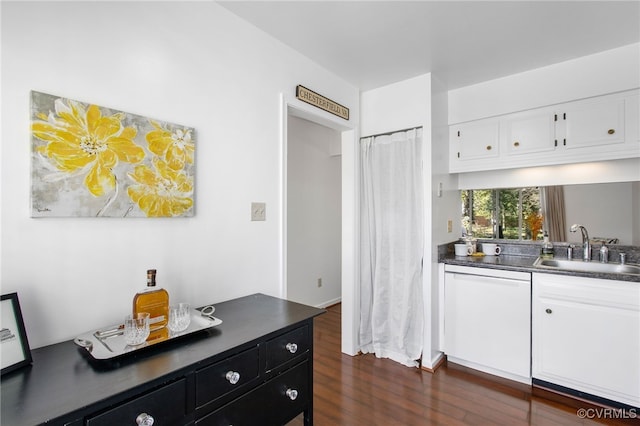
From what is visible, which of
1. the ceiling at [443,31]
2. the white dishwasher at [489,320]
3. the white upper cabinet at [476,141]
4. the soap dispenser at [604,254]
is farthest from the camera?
the white upper cabinet at [476,141]

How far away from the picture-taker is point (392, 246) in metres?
2.86

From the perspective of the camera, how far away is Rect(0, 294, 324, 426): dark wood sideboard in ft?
2.88

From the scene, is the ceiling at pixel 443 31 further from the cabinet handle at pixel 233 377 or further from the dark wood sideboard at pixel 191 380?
the cabinet handle at pixel 233 377

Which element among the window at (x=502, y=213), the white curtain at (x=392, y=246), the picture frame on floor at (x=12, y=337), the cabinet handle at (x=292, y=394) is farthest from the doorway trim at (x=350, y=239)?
the picture frame on floor at (x=12, y=337)

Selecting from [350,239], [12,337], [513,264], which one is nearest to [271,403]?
[12,337]

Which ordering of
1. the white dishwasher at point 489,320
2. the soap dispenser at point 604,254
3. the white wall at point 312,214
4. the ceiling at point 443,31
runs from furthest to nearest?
1. the white wall at point 312,214
2. the soap dispenser at point 604,254
3. the white dishwasher at point 489,320
4. the ceiling at point 443,31

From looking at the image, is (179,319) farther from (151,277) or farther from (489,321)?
(489,321)

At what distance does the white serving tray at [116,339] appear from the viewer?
1097 millimetres

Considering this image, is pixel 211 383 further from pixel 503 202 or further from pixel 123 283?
pixel 503 202

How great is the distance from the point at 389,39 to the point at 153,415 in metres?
2.41

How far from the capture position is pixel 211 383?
3.83ft

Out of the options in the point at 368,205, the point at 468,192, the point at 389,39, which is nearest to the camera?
the point at 389,39

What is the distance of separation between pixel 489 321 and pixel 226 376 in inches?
85.5

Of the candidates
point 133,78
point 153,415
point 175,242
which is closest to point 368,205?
point 175,242
